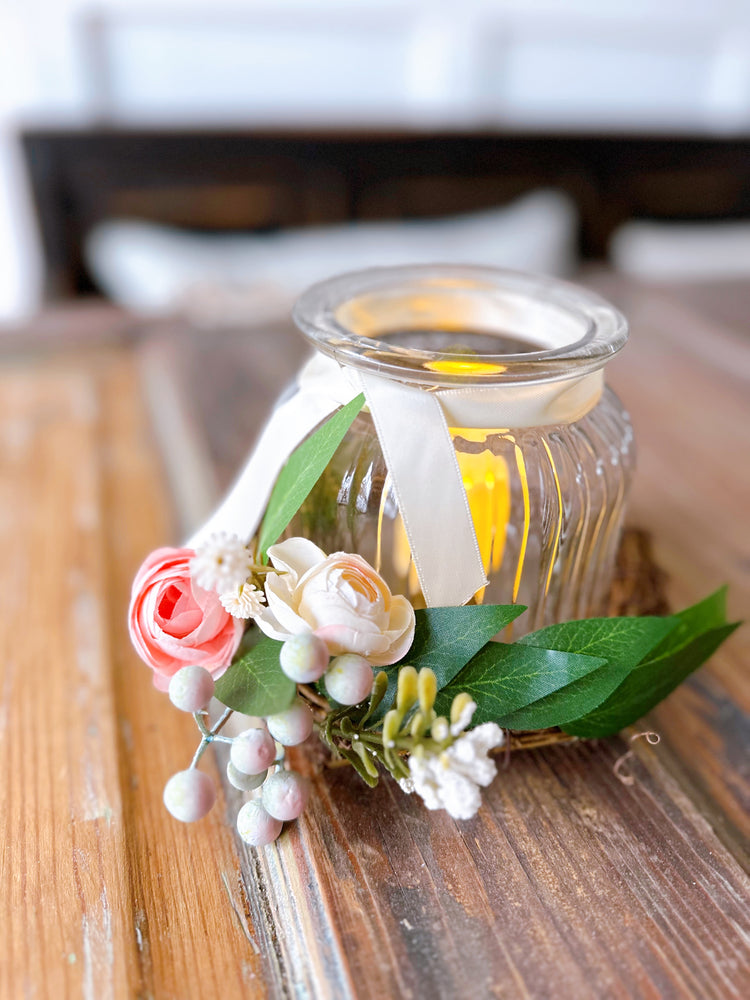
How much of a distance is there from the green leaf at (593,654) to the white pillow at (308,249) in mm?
840

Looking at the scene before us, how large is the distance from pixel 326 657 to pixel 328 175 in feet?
4.72

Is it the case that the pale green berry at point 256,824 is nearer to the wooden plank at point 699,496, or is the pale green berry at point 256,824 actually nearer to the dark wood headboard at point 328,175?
the wooden plank at point 699,496

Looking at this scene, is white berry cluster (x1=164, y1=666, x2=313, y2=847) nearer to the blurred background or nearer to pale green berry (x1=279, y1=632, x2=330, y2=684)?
pale green berry (x1=279, y1=632, x2=330, y2=684)

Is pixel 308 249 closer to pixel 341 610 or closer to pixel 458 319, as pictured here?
pixel 458 319

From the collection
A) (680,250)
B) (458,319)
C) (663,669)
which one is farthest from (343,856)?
(680,250)

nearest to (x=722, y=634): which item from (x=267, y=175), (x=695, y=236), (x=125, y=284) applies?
(x=125, y=284)

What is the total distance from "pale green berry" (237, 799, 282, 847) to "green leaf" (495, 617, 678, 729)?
0.09 m

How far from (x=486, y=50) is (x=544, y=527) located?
1600mm

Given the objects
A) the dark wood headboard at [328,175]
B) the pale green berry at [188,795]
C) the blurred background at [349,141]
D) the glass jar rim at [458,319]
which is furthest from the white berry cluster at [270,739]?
the dark wood headboard at [328,175]

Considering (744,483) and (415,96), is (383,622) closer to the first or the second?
(744,483)

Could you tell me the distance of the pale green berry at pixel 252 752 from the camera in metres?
0.25

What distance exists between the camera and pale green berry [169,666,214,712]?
0.25 meters

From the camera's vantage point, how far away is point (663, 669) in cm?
30

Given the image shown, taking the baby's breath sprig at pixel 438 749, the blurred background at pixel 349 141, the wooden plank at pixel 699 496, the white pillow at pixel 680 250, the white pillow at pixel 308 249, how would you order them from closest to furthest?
the baby's breath sprig at pixel 438 749
the wooden plank at pixel 699 496
the white pillow at pixel 308 249
the blurred background at pixel 349 141
the white pillow at pixel 680 250
